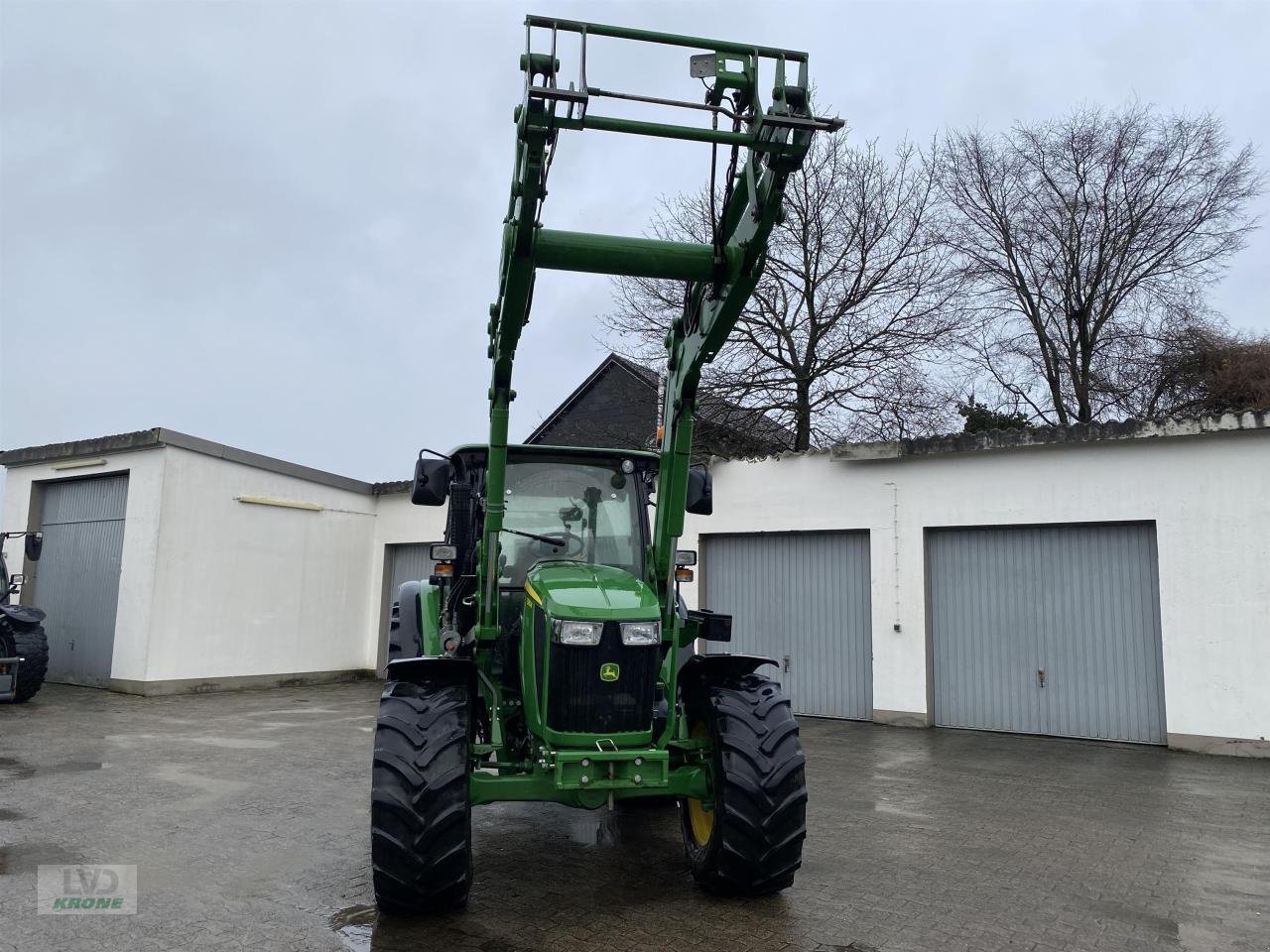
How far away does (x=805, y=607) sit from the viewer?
12.4 meters

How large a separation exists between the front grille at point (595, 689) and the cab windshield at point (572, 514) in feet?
3.56

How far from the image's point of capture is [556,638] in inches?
167

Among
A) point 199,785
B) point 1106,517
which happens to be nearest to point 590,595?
point 199,785

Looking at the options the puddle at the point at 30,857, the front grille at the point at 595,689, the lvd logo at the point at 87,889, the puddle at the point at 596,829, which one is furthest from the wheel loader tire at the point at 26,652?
the front grille at the point at 595,689

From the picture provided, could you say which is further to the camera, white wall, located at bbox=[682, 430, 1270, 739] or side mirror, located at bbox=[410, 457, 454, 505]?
white wall, located at bbox=[682, 430, 1270, 739]

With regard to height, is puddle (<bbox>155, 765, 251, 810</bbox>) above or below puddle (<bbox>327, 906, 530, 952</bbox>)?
below

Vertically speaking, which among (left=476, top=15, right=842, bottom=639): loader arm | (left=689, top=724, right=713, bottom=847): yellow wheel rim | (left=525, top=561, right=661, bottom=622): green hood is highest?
(left=476, top=15, right=842, bottom=639): loader arm

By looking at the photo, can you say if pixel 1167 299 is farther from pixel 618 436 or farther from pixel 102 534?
pixel 102 534

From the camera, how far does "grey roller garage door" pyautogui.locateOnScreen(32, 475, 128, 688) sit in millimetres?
14414

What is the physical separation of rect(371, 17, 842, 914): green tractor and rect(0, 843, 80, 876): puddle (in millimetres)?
2271

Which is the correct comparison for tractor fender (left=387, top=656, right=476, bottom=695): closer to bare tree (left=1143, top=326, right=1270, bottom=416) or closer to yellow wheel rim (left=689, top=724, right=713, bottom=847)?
yellow wheel rim (left=689, top=724, right=713, bottom=847)

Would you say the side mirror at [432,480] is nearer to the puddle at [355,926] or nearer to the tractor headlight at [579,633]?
the tractor headlight at [579,633]

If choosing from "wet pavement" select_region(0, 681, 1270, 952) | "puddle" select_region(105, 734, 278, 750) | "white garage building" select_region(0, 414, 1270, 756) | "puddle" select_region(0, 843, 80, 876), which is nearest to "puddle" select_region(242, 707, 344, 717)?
"puddle" select_region(105, 734, 278, 750)

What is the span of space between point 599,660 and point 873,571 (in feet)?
26.8
